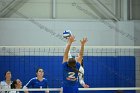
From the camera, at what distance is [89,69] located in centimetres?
1238

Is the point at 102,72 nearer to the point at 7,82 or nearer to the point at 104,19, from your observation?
the point at 104,19

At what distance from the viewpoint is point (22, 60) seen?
12195 millimetres

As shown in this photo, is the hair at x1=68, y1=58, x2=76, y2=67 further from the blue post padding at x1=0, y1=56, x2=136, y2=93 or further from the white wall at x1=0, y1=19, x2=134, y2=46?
the white wall at x1=0, y1=19, x2=134, y2=46

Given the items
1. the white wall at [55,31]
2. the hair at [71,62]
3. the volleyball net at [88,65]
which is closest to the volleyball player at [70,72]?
the hair at [71,62]

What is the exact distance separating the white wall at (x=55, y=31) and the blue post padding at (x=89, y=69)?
56cm

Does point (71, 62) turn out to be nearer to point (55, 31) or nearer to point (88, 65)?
point (88, 65)

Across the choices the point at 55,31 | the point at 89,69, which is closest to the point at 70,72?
the point at 89,69

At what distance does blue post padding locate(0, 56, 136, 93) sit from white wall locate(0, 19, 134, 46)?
22.1 inches

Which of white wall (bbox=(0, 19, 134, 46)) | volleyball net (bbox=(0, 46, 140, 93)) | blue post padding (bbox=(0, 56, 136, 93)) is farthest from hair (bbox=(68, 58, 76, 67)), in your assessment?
white wall (bbox=(0, 19, 134, 46))

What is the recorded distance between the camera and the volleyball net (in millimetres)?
12133

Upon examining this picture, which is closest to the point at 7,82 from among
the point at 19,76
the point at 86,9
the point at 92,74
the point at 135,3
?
the point at 19,76

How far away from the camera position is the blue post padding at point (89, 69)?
12125 millimetres

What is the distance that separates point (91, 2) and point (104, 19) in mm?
763

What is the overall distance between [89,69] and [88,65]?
0.45 ft
